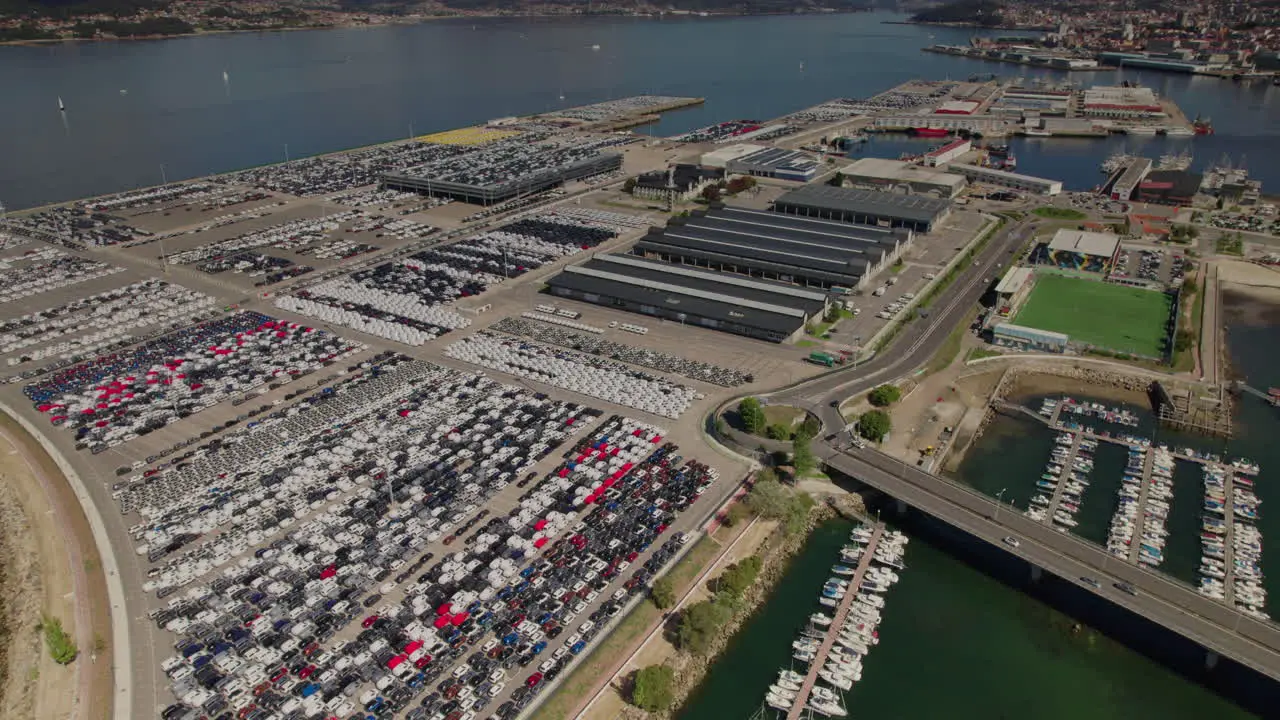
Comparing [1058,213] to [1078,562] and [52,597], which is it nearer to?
[1078,562]

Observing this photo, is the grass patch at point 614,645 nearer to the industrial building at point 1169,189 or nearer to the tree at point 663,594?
the tree at point 663,594

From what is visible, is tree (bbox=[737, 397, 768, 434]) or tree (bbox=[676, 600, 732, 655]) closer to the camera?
tree (bbox=[676, 600, 732, 655])

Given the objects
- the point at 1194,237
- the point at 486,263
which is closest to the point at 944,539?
the point at 486,263

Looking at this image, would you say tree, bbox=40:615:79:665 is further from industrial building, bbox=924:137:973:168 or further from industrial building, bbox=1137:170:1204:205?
industrial building, bbox=1137:170:1204:205

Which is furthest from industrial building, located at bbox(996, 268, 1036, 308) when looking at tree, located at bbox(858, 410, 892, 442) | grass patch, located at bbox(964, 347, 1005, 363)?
tree, located at bbox(858, 410, 892, 442)

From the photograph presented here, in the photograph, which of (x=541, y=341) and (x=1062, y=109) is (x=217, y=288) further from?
(x=1062, y=109)
